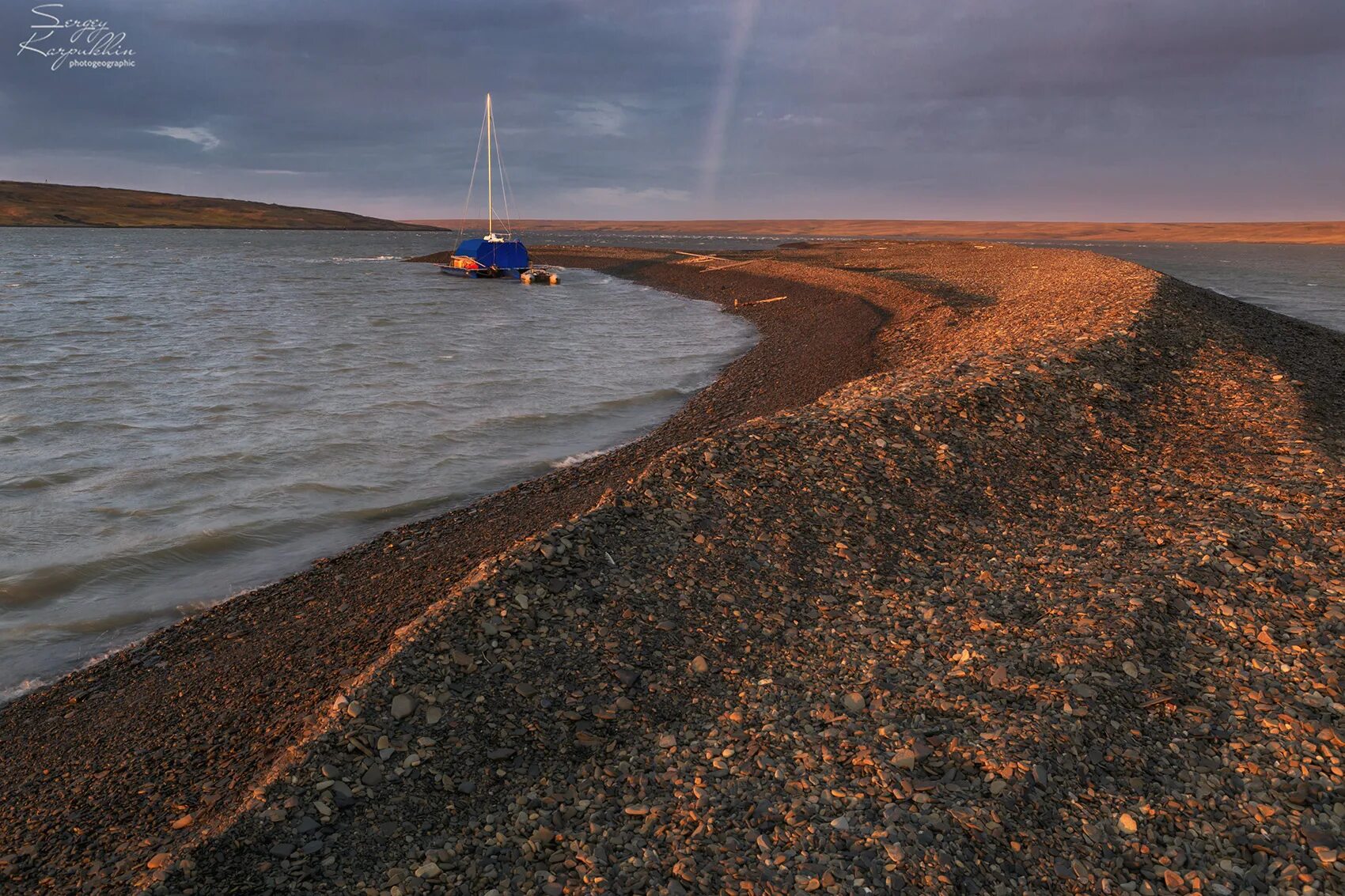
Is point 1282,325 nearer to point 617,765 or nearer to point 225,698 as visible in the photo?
point 617,765

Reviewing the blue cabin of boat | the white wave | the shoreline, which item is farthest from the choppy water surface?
the blue cabin of boat

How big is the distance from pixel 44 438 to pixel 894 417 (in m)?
17.2

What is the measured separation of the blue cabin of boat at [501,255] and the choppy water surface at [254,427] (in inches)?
786

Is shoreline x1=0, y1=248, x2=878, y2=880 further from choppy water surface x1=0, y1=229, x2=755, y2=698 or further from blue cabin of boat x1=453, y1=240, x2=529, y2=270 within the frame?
blue cabin of boat x1=453, y1=240, x2=529, y2=270

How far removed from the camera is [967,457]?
35.4 feet

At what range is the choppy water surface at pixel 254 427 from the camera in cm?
1011

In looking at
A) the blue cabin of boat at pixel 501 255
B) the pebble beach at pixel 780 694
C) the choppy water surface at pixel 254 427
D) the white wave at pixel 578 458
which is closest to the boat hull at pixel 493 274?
the blue cabin of boat at pixel 501 255

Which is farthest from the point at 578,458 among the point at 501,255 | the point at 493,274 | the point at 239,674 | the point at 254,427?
the point at 493,274

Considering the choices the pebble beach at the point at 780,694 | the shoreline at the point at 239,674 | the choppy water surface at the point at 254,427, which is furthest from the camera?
the choppy water surface at the point at 254,427

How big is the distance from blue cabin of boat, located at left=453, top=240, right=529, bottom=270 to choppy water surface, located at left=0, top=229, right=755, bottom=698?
786 inches

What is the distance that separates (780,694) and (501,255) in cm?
5928

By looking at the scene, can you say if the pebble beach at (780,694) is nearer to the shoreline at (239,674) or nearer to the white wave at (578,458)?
the shoreline at (239,674)

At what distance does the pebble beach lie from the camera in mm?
4863

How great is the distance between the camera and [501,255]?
61.1 meters
